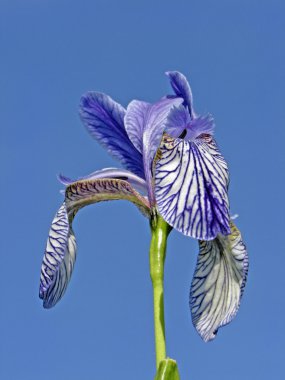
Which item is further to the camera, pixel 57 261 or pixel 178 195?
pixel 57 261

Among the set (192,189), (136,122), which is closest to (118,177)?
(136,122)

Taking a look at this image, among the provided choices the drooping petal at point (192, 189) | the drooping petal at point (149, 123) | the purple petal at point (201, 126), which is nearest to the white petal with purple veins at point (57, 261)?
the drooping petal at point (149, 123)

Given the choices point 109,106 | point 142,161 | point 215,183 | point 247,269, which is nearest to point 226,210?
point 215,183

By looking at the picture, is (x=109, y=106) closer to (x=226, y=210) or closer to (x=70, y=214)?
(x=70, y=214)

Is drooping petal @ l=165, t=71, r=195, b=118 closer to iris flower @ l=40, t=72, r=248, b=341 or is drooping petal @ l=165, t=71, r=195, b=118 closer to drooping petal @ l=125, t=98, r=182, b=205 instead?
iris flower @ l=40, t=72, r=248, b=341

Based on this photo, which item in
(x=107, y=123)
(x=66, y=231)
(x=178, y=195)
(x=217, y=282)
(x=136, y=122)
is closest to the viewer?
(x=178, y=195)

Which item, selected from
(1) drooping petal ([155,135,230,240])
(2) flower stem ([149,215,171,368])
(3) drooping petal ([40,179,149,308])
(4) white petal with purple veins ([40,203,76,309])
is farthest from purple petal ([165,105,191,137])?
(4) white petal with purple veins ([40,203,76,309])

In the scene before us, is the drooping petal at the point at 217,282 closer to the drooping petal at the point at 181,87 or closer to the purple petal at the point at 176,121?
the purple petal at the point at 176,121

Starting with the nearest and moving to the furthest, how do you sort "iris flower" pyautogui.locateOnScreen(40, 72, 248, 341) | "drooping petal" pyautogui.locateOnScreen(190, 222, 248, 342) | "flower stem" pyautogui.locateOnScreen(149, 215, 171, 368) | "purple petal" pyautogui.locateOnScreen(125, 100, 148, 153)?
1. "flower stem" pyautogui.locateOnScreen(149, 215, 171, 368)
2. "iris flower" pyautogui.locateOnScreen(40, 72, 248, 341)
3. "drooping petal" pyautogui.locateOnScreen(190, 222, 248, 342)
4. "purple petal" pyautogui.locateOnScreen(125, 100, 148, 153)

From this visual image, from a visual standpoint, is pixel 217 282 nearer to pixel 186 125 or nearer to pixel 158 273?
pixel 158 273
